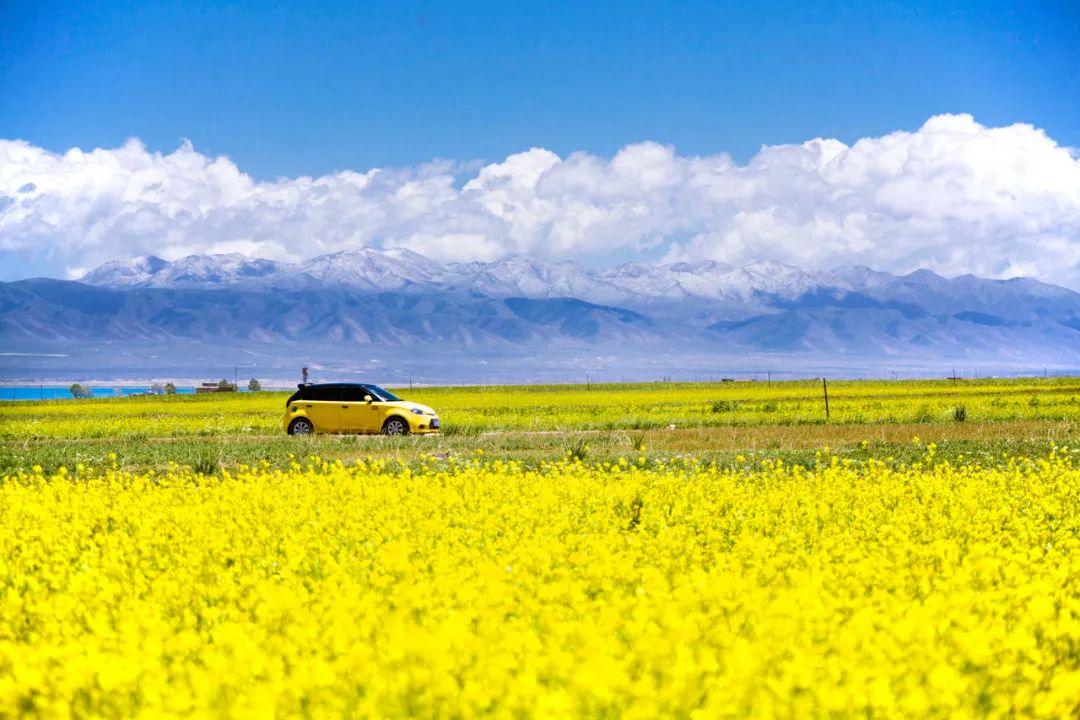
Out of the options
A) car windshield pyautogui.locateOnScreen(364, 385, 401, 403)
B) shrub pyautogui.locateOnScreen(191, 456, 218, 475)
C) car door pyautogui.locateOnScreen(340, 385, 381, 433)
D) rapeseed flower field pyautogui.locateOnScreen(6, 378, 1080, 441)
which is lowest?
shrub pyautogui.locateOnScreen(191, 456, 218, 475)

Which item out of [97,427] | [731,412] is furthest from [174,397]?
[731,412]

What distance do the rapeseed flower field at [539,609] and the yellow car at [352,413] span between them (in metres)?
21.9

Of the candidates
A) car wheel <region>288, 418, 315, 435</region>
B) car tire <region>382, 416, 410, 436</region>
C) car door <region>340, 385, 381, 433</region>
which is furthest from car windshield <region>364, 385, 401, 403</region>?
car wheel <region>288, 418, 315, 435</region>

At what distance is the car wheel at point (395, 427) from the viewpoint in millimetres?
37469

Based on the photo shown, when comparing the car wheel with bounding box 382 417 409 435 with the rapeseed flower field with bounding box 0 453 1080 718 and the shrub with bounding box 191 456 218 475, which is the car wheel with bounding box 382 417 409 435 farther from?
the rapeseed flower field with bounding box 0 453 1080 718

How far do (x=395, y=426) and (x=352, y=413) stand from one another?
4.77 feet

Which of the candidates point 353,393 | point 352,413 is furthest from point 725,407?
point 352,413

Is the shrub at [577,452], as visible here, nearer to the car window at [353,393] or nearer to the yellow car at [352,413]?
the yellow car at [352,413]

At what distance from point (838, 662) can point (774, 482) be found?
12383 millimetres

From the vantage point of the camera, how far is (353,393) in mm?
38156

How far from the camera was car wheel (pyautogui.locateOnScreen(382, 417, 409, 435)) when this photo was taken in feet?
123

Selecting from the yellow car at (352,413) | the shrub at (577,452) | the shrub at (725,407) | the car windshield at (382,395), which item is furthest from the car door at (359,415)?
the shrub at (725,407)

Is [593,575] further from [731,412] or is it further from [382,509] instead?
[731,412]

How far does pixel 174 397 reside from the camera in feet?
278
